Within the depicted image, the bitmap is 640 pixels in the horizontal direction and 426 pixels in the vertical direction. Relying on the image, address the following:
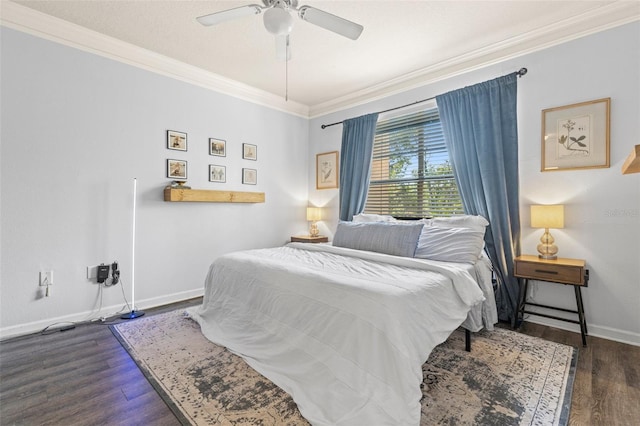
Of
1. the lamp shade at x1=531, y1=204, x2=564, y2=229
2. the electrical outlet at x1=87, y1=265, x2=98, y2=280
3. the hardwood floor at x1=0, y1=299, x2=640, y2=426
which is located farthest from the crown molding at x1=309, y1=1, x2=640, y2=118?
the electrical outlet at x1=87, y1=265, x2=98, y2=280

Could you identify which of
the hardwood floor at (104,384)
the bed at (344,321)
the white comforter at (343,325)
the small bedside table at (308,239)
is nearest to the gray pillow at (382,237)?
the bed at (344,321)

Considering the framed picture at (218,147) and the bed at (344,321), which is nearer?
the bed at (344,321)

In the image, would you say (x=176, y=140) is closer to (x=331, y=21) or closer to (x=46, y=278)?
(x=46, y=278)

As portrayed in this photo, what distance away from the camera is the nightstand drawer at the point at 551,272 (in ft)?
7.74

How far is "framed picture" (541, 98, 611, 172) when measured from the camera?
2506 millimetres

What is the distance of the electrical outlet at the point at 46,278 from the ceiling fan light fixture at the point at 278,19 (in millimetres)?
2826

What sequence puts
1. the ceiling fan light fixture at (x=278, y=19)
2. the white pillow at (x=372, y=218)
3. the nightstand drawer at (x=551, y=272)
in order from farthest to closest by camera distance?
the white pillow at (x=372, y=218) → the nightstand drawer at (x=551, y=272) → the ceiling fan light fixture at (x=278, y=19)

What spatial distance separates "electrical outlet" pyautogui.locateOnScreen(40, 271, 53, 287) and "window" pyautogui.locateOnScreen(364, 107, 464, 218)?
3.51 m

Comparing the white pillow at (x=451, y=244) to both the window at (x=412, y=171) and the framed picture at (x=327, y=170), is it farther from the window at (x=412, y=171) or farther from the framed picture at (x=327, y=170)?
the framed picture at (x=327, y=170)

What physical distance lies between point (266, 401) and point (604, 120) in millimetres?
3331

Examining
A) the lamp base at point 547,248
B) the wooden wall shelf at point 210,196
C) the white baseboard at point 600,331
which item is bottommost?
the white baseboard at point 600,331

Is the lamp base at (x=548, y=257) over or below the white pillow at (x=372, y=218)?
below

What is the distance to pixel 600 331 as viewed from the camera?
2510 mm

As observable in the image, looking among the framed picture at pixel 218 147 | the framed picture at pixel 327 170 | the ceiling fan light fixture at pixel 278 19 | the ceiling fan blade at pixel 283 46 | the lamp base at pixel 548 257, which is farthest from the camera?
the framed picture at pixel 327 170
